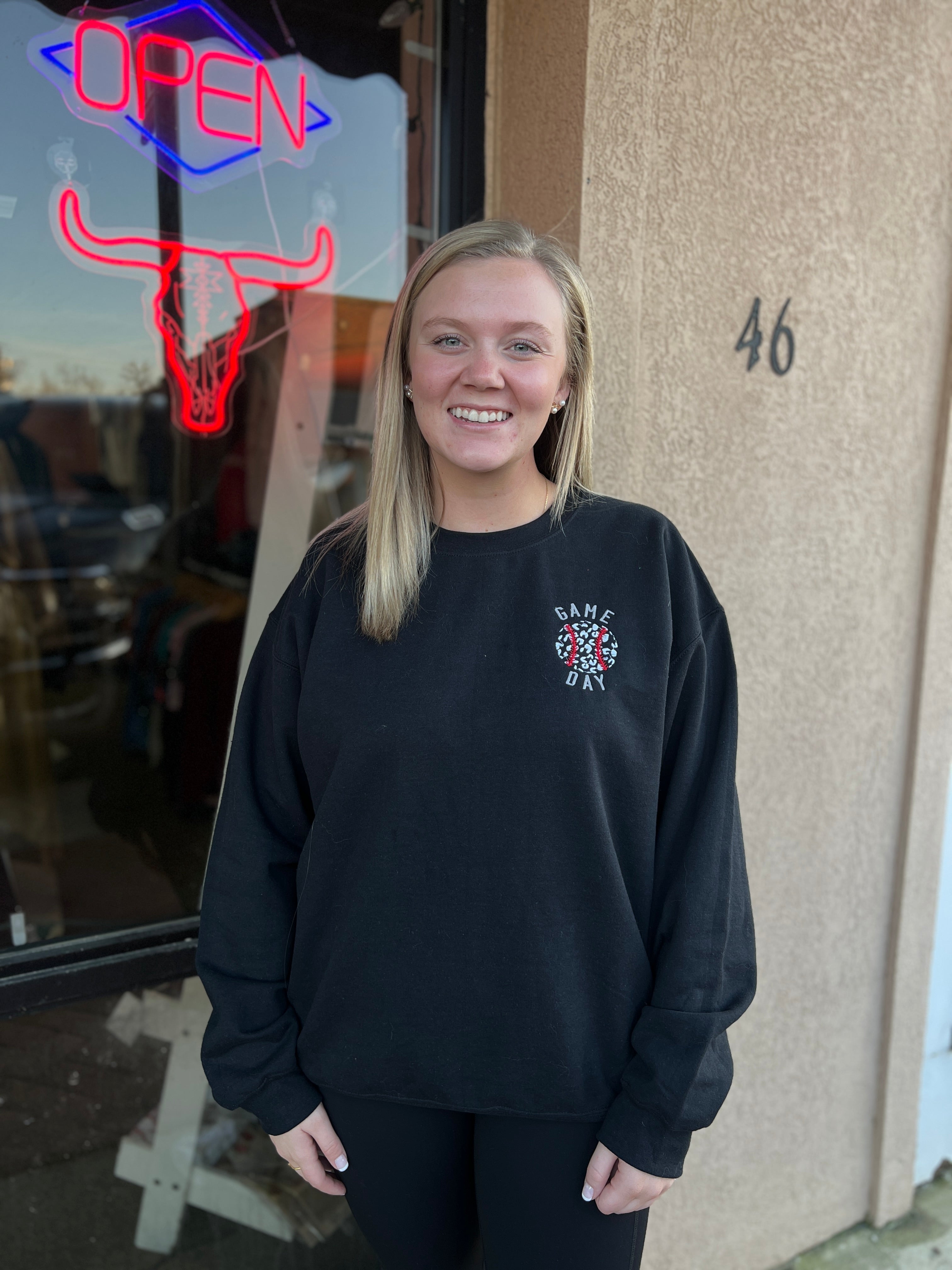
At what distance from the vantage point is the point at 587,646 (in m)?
1.23

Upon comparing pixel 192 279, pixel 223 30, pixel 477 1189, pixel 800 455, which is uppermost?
pixel 223 30

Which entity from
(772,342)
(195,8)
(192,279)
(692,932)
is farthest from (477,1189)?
(195,8)

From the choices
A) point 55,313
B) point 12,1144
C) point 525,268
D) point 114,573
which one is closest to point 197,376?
point 55,313

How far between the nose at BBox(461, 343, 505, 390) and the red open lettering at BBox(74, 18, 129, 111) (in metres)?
1.06

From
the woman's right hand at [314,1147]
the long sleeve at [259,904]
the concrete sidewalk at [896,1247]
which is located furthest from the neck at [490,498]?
the concrete sidewalk at [896,1247]

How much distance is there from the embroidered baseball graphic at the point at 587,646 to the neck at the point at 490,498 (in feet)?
0.57

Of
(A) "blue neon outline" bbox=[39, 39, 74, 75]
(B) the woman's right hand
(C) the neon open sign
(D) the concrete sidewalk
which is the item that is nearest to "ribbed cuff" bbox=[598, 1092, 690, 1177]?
(B) the woman's right hand

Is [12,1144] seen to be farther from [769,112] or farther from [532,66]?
[769,112]

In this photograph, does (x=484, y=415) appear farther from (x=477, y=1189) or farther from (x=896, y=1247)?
(x=896, y=1247)

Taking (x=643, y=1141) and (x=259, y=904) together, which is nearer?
(x=643, y=1141)

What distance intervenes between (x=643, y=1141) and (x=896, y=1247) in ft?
5.75

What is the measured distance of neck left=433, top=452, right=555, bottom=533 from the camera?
1.32m

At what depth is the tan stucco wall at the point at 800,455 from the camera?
1.75m

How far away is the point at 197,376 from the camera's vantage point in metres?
2.00
